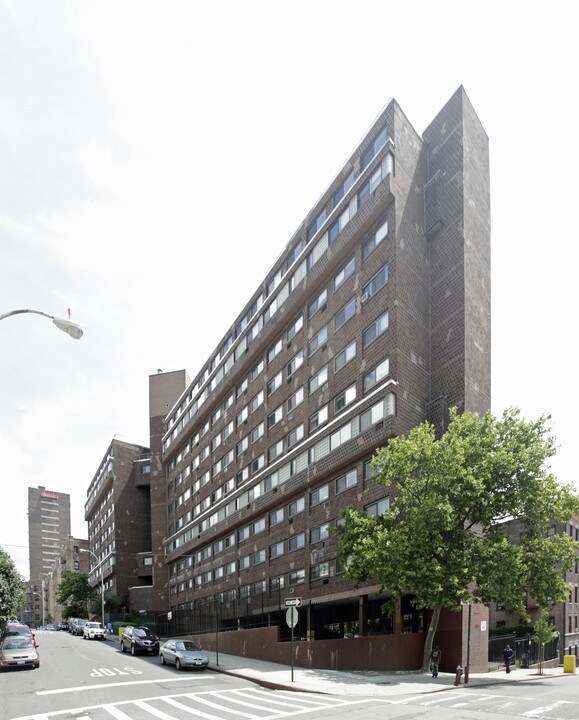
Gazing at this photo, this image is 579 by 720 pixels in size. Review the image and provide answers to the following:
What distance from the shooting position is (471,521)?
82.4 ft

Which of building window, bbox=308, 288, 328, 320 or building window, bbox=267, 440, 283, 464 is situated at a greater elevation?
building window, bbox=308, 288, 328, 320

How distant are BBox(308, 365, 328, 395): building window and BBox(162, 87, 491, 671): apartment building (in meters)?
0.14

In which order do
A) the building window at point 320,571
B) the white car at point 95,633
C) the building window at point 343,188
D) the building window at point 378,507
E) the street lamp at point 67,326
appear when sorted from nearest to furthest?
the street lamp at point 67,326, the building window at point 378,507, the building window at point 320,571, the building window at point 343,188, the white car at point 95,633

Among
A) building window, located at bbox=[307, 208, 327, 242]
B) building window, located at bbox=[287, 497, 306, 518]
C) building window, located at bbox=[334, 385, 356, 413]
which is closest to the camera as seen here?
building window, located at bbox=[334, 385, 356, 413]

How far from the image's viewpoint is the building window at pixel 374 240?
34562 millimetres

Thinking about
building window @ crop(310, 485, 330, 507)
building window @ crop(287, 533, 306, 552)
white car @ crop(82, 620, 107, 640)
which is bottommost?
white car @ crop(82, 620, 107, 640)

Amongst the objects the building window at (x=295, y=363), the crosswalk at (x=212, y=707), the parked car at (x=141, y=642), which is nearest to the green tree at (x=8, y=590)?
the parked car at (x=141, y=642)

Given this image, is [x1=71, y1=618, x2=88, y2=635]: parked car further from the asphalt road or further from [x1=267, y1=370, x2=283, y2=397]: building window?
the asphalt road

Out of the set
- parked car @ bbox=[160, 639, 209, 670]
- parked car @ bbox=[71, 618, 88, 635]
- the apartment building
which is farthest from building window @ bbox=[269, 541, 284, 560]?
parked car @ bbox=[71, 618, 88, 635]

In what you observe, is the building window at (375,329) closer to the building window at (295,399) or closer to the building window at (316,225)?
the building window at (295,399)

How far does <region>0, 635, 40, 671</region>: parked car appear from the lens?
1119 inches

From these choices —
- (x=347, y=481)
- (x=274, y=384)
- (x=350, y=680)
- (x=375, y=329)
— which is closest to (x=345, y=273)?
(x=375, y=329)

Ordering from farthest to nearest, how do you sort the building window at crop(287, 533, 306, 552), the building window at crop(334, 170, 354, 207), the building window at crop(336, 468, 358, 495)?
the building window at crop(287, 533, 306, 552)
the building window at crop(334, 170, 354, 207)
the building window at crop(336, 468, 358, 495)

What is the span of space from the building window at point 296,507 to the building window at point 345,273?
14680mm
